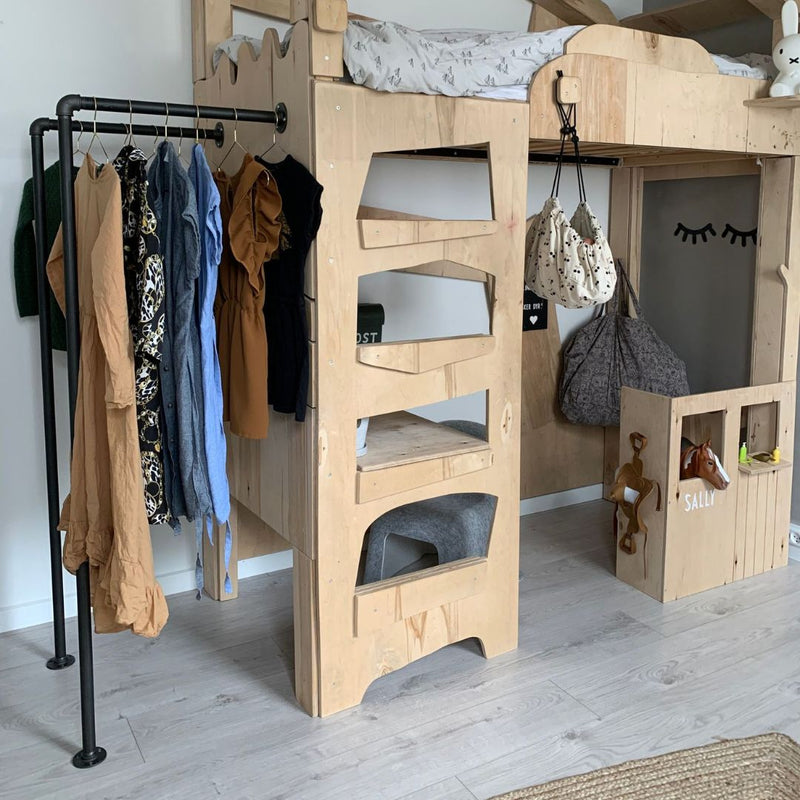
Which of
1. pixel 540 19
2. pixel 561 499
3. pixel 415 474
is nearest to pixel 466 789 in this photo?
pixel 415 474

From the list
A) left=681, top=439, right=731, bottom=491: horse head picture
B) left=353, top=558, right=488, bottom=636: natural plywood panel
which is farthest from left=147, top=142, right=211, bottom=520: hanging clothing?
left=681, top=439, right=731, bottom=491: horse head picture

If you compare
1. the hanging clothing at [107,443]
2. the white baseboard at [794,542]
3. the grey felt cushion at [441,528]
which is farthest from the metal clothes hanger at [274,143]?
the white baseboard at [794,542]

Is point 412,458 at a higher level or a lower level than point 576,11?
lower

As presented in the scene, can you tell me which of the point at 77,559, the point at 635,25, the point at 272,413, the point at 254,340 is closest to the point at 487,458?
the point at 272,413

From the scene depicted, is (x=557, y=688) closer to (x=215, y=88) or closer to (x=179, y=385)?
(x=179, y=385)

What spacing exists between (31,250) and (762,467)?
241cm

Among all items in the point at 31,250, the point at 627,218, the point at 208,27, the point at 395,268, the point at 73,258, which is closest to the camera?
the point at 73,258

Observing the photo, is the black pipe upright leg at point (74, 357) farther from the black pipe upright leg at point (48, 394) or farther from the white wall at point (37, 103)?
the white wall at point (37, 103)

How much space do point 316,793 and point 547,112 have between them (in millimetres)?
1758

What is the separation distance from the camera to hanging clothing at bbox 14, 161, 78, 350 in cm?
229

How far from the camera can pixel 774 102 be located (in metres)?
2.63

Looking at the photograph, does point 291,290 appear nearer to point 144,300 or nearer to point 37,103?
point 144,300

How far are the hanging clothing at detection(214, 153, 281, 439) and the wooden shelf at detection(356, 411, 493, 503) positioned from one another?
297 mm

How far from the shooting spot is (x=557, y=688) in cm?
228
